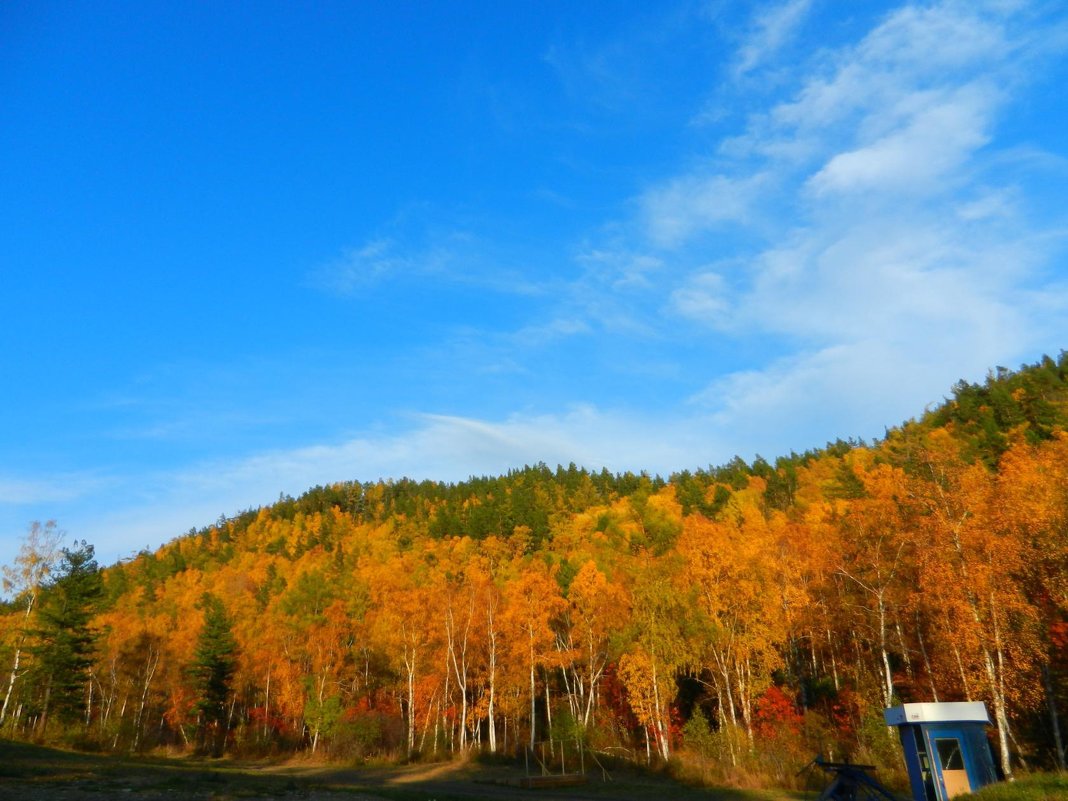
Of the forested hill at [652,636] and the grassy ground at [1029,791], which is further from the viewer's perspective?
the forested hill at [652,636]

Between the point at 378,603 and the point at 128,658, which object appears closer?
the point at 378,603

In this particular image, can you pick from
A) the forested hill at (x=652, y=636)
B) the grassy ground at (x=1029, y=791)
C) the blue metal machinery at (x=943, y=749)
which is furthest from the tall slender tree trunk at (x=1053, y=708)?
the grassy ground at (x=1029, y=791)

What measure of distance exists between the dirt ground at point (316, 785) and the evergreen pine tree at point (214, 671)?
70.2 ft

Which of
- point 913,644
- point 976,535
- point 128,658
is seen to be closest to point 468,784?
point 976,535

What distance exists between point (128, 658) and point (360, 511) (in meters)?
91.0

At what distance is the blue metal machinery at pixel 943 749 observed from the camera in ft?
64.5

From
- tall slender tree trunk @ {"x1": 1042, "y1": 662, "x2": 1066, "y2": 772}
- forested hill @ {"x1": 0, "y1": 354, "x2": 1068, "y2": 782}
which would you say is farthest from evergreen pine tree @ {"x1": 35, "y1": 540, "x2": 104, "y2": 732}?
tall slender tree trunk @ {"x1": 1042, "y1": 662, "x2": 1066, "y2": 772}

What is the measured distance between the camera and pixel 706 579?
4234 centimetres

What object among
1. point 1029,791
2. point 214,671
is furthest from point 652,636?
point 214,671

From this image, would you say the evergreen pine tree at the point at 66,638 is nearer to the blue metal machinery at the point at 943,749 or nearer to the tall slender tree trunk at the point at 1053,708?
the blue metal machinery at the point at 943,749

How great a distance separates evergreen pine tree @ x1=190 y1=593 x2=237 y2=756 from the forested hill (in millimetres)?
300

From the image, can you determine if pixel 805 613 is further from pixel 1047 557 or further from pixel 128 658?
pixel 128 658

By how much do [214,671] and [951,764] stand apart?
199 feet

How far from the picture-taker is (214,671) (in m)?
61.6
